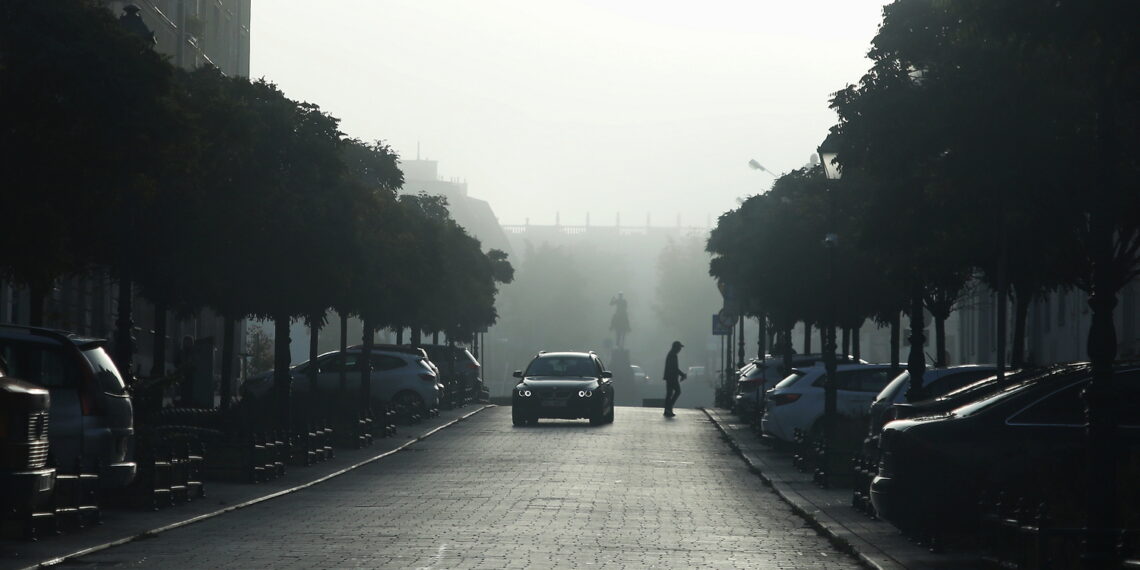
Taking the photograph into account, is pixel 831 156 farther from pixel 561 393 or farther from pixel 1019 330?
pixel 561 393

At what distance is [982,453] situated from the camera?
13906 mm

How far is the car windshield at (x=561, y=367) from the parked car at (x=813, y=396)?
1242 centimetres

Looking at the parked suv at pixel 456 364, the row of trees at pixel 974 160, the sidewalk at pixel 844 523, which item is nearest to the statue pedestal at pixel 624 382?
the parked suv at pixel 456 364

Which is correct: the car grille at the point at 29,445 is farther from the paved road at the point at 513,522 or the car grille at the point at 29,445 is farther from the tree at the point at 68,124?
the tree at the point at 68,124

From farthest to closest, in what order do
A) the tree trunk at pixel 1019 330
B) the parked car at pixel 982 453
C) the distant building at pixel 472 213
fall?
the distant building at pixel 472 213, the tree trunk at pixel 1019 330, the parked car at pixel 982 453

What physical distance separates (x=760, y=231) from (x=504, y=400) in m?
23.1

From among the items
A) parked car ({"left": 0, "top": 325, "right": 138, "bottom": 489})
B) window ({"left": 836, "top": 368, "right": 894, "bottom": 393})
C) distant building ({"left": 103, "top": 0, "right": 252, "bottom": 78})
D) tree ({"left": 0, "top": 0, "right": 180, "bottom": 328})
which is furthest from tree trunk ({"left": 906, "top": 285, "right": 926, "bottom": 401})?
distant building ({"left": 103, "top": 0, "right": 252, "bottom": 78})

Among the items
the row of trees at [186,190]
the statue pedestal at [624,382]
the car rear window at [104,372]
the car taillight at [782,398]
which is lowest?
the statue pedestal at [624,382]

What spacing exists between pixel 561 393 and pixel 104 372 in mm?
24764

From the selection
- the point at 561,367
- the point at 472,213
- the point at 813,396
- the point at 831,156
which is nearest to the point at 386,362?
the point at 561,367

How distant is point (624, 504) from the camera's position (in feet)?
64.1

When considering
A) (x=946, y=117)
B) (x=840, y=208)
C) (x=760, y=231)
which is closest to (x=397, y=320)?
(x=760, y=231)

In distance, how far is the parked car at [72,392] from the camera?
15.6 meters

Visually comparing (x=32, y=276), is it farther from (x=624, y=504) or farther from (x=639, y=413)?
(x=639, y=413)
